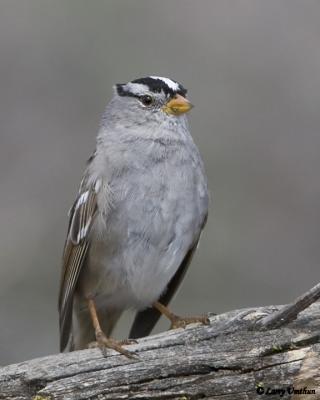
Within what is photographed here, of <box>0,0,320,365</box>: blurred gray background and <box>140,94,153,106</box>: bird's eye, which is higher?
<box>140,94,153,106</box>: bird's eye

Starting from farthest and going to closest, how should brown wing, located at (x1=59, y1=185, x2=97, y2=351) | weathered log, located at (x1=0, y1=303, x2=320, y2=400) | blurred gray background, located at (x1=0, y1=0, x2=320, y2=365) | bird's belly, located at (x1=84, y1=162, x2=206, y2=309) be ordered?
blurred gray background, located at (x1=0, y1=0, x2=320, y2=365)
brown wing, located at (x1=59, y1=185, x2=97, y2=351)
bird's belly, located at (x1=84, y1=162, x2=206, y2=309)
weathered log, located at (x1=0, y1=303, x2=320, y2=400)

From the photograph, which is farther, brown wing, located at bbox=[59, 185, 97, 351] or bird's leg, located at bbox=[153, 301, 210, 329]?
brown wing, located at bbox=[59, 185, 97, 351]

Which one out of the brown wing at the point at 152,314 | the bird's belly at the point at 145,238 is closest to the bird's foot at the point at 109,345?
the bird's belly at the point at 145,238

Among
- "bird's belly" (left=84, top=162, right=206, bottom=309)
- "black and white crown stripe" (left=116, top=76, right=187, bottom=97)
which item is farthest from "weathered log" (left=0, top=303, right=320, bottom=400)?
"black and white crown stripe" (left=116, top=76, right=187, bottom=97)

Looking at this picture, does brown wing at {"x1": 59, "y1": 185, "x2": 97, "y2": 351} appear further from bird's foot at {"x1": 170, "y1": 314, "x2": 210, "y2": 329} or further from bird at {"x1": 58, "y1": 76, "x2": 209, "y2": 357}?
bird's foot at {"x1": 170, "y1": 314, "x2": 210, "y2": 329}

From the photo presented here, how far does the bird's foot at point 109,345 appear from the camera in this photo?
660 centimetres

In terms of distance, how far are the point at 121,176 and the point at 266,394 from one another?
1575mm

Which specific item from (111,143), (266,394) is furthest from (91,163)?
(266,394)

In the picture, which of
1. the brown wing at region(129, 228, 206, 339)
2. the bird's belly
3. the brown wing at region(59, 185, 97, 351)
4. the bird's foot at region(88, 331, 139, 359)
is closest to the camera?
the bird's foot at region(88, 331, 139, 359)

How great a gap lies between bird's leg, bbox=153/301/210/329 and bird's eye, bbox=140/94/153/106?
44.5 inches

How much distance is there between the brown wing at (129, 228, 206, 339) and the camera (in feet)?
24.9

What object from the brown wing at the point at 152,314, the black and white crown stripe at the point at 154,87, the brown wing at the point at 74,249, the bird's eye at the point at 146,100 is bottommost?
the brown wing at the point at 152,314

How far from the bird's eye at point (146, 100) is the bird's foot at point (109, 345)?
136 cm

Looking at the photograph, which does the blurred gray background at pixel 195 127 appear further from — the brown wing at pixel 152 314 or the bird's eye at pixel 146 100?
the bird's eye at pixel 146 100
